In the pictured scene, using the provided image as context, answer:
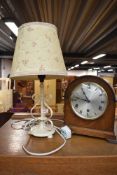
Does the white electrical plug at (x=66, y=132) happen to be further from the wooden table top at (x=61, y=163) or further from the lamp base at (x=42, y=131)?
the wooden table top at (x=61, y=163)

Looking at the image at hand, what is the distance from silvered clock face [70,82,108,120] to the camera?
1049 millimetres

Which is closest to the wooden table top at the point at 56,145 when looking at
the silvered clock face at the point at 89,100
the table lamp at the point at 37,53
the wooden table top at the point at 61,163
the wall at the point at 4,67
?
the wooden table top at the point at 61,163

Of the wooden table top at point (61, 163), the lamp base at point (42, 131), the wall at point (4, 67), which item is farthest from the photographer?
the wall at point (4, 67)

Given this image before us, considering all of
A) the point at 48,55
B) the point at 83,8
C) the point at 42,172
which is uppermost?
the point at 83,8

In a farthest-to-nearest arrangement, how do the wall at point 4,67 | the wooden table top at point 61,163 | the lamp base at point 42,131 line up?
the wall at point 4,67 → the lamp base at point 42,131 → the wooden table top at point 61,163

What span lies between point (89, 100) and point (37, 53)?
0.39m

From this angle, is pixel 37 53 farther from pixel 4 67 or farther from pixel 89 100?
pixel 4 67

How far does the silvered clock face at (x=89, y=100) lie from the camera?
3.44 feet

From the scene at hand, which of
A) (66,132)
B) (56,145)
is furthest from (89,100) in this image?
(56,145)

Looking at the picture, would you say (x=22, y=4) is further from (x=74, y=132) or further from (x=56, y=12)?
(x=74, y=132)

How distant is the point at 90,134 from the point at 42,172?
34cm

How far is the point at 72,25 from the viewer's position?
3.73 m

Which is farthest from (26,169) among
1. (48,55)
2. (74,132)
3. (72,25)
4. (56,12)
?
(72,25)

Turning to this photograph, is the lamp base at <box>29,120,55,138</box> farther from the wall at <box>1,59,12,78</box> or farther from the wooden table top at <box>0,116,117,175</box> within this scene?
the wall at <box>1,59,12,78</box>
